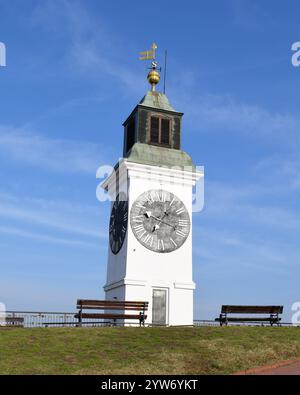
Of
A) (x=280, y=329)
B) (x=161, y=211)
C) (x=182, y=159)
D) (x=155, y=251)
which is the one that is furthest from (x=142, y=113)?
(x=280, y=329)

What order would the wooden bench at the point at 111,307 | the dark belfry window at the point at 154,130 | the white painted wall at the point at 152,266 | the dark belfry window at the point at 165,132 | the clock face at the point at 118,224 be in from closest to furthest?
the wooden bench at the point at 111,307
the white painted wall at the point at 152,266
the clock face at the point at 118,224
the dark belfry window at the point at 154,130
the dark belfry window at the point at 165,132

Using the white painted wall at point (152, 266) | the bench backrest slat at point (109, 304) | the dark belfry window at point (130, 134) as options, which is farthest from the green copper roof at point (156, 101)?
the bench backrest slat at point (109, 304)

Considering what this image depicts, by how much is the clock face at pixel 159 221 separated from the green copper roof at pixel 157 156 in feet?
6.13

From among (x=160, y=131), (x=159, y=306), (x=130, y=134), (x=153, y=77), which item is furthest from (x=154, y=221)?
(x=153, y=77)

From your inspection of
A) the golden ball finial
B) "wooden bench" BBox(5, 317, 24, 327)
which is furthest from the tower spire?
"wooden bench" BBox(5, 317, 24, 327)

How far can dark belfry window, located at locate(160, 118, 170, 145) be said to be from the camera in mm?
35250

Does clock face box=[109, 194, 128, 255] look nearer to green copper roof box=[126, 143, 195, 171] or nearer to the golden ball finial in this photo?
green copper roof box=[126, 143, 195, 171]

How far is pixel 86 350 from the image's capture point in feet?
62.5

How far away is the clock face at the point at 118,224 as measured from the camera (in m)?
32.8

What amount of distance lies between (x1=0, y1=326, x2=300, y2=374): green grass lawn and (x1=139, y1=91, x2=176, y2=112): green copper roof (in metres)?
16.5

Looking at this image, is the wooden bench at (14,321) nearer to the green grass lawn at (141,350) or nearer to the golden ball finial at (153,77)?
the green grass lawn at (141,350)

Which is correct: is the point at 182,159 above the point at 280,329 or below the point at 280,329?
above
